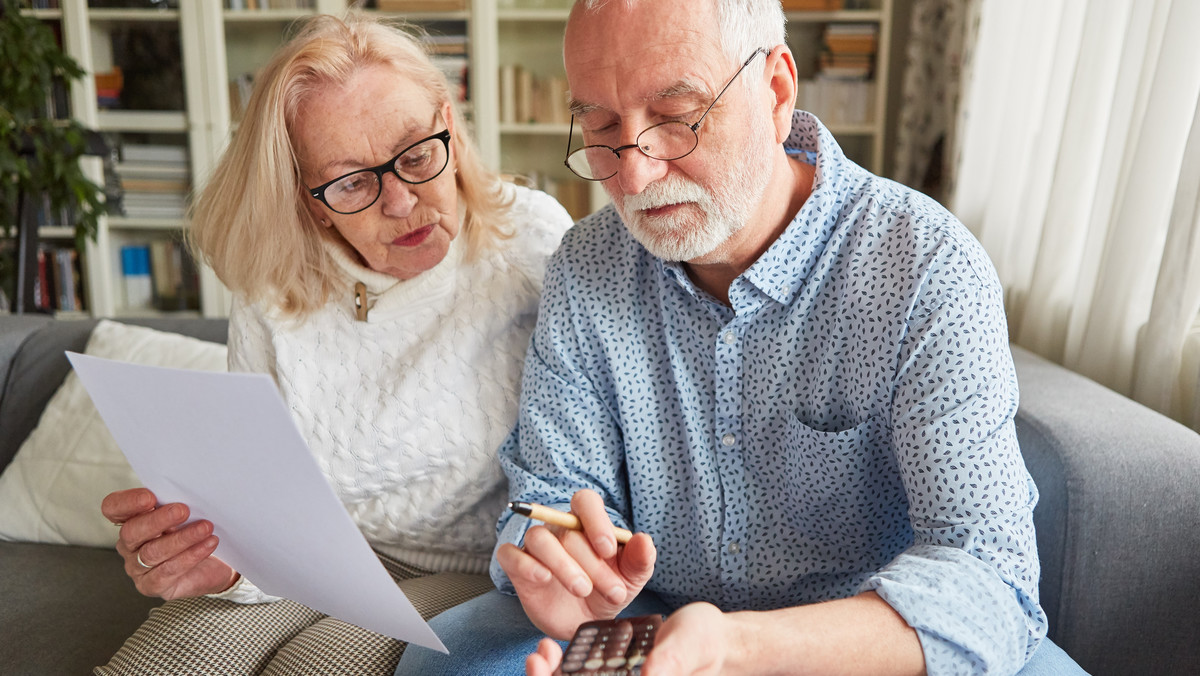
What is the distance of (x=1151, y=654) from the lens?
1.09m

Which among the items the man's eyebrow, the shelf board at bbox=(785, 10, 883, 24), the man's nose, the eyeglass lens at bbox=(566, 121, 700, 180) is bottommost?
the man's nose

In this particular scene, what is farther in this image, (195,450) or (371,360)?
(371,360)

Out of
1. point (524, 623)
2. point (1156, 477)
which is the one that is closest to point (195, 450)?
point (524, 623)

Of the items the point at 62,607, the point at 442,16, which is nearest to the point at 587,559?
the point at 62,607

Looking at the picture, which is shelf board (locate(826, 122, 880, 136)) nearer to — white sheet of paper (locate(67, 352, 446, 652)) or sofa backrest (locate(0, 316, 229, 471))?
sofa backrest (locate(0, 316, 229, 471))

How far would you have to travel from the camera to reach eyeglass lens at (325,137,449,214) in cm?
122

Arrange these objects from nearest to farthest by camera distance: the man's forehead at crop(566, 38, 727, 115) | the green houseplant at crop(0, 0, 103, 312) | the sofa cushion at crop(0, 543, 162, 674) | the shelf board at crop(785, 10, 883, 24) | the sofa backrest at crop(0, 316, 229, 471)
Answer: the man's forehead at crop(566, 38, 727, 115), the sofa cushion at crop(0, 543, 162, 674), the sofa backrest at crop(0, 316, 229, 471), the green houseplant at crop(0, 0, 103, 312), the shelf board at crop(785, 10, 883, 24)

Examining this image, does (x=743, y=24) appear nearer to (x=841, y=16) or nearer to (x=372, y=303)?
(x=372, y=303)

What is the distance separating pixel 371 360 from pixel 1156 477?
3.34 ft

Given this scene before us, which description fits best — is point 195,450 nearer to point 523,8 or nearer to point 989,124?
point 989,124

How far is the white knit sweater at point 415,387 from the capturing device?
1.27 metres

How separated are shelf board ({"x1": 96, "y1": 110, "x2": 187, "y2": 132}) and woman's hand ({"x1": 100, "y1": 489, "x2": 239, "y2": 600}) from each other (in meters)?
2.94

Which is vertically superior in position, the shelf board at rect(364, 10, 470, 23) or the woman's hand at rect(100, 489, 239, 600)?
the shelf board at rect(364, 10, 470, 23)

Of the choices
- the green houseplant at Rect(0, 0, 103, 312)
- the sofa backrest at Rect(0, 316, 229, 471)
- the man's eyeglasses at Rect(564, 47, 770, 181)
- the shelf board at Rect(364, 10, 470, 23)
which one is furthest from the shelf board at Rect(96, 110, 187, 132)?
the man's eyeglasses at Rect(564, 47, 770, 181)
